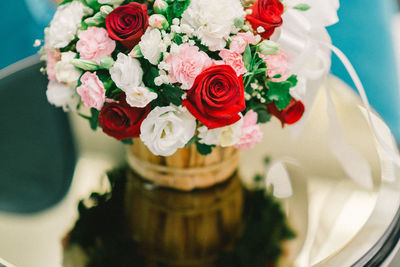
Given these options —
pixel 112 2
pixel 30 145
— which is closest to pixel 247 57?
pixel 112 2

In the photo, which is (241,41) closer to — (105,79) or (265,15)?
(265,15)

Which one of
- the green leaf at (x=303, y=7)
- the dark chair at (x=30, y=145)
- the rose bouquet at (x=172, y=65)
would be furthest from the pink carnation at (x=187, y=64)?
the dark chair at (x=30, y=145)

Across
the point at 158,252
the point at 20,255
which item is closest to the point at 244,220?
the point at 158,252

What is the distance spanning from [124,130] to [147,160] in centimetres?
18

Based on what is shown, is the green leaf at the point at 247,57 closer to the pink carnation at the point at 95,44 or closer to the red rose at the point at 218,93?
the red rose at the point at 218,93

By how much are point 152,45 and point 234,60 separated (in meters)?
0.13

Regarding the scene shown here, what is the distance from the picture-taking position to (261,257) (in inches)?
27.2

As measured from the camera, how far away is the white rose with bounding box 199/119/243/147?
26.5 inches

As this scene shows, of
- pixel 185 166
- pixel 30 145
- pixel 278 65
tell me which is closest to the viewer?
pixel 278 65

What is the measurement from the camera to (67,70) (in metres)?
0.66

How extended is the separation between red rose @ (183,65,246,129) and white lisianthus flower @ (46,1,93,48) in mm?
244

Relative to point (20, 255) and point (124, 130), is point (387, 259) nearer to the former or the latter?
point (124, 130)

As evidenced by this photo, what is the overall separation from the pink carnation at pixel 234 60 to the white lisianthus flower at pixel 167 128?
99 millimetres

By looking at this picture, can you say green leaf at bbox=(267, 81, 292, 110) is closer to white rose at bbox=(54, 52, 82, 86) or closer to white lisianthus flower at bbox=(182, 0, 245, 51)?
white lisianthus flower at bbox=(182, 0, 245, 51)
